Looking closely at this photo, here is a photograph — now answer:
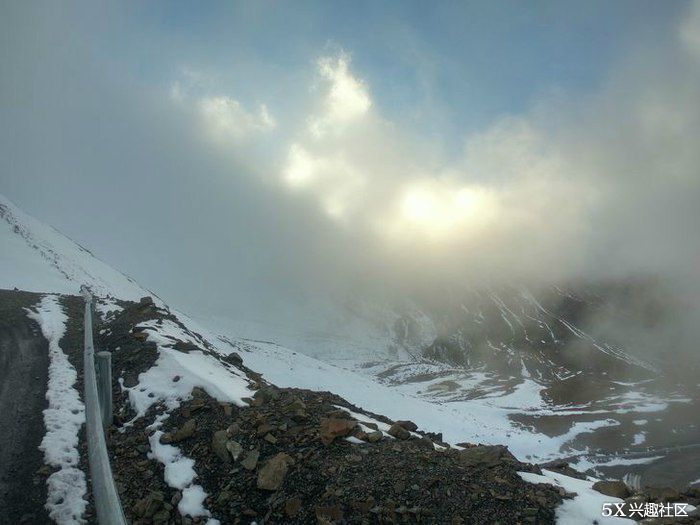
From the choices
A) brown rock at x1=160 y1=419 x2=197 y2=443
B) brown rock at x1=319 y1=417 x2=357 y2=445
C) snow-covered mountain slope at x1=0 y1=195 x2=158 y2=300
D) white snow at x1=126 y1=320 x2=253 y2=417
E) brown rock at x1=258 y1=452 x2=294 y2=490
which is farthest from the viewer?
snow-covered mountain slope at x1=0 y1=195 x2=158 y2=300

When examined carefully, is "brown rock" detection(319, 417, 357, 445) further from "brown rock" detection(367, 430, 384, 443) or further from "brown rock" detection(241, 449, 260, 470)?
"brown rock" detection(241, 449, 260, 470)

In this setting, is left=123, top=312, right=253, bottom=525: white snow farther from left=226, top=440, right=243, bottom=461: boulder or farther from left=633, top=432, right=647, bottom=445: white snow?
left=633, top=432, right=647, bottom=445: white snow

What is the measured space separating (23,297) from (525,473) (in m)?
28.2

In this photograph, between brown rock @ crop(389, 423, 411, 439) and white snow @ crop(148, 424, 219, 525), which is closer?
white snow @ crop(148, 424, 219, 525)

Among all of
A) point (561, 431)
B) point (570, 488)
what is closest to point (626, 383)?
point (561, 431)

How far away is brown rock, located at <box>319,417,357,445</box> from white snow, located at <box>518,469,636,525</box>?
3597mm

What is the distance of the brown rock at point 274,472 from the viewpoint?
7.38 metres

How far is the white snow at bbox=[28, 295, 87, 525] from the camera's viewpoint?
252 inches

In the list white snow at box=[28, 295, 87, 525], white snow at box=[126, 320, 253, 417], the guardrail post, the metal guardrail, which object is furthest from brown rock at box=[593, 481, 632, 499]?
the guardrail post

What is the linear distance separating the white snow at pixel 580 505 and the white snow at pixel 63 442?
7.85 meters

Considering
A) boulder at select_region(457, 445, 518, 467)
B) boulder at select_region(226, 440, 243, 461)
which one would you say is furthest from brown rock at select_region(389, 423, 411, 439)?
boulder at select_region(226, 440, 243, 461)

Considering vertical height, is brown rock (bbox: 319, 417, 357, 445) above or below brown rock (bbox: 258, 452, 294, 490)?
above

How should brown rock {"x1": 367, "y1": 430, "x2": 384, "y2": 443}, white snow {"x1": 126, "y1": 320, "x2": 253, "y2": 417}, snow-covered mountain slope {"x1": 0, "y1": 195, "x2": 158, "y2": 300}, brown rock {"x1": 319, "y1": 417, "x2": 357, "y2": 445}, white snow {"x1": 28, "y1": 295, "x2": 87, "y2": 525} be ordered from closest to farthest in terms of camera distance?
white snow {"x1": 28, "y1": 295, "x2": 87, "y2": 525}, brown rock {"x1": 319, "y1": 417, "x2": 357, "y2": 445}, brown rock {"x1": 367, "y1": 430, "x2": 384, "y2": 443}, white snow {"x1": 126, "y1": 320, "x2": 253, "y2": 417}, snow-covered mountain slope {"x1": 0, "y1": 195, "x2": 158, "y2": 300}

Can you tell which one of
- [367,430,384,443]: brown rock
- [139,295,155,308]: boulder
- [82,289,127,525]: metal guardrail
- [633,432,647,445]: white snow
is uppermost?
[633,432,647,445]: white snow
